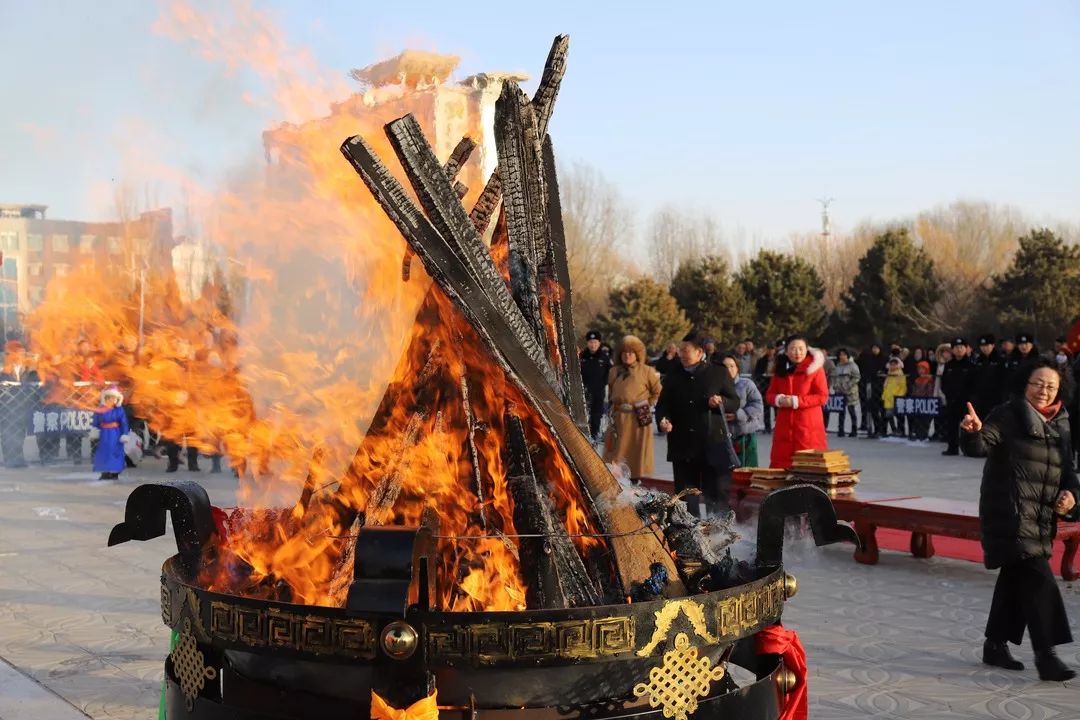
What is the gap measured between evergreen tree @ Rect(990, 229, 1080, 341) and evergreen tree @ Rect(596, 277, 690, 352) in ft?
35.5

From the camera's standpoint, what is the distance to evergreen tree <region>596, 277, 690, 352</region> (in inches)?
1532

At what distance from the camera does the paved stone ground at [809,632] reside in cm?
522

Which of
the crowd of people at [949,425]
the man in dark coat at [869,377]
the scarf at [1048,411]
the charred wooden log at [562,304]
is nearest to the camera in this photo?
the charred wooden log at [562,304]

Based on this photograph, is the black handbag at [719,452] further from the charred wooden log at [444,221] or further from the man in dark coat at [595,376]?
the man in dark coat at [595,376]

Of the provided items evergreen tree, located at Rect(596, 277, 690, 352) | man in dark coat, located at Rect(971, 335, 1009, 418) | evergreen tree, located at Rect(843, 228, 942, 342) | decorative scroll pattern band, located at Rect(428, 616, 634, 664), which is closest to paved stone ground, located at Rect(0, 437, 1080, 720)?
decorative scroll pattern band, located at Rect(428, 616, 634, 664)

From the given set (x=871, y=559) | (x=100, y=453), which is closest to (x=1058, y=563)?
(x=871, y=559)

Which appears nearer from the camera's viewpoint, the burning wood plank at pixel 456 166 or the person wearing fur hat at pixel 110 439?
the burning wood plank at pixel 456 166

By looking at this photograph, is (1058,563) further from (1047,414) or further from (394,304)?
(394,304)

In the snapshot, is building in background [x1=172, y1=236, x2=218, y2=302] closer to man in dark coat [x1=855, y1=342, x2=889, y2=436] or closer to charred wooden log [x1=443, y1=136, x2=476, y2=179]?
charred wooden log [x1=443, y1=136, x2=476, y2=179]

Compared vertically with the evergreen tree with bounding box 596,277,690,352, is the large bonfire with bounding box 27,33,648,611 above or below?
below

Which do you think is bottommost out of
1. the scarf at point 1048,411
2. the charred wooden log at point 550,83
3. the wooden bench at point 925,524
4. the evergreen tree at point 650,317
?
the wooden bench at point 925,524

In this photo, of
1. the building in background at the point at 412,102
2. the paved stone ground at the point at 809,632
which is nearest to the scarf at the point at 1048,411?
the paved stone ground at the point at 809,632

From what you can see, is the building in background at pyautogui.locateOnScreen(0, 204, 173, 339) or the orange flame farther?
the building in background at pyautogui.locateOnScreen(0, 204, 173, 339)

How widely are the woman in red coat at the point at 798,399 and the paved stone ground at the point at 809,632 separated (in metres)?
0.91
